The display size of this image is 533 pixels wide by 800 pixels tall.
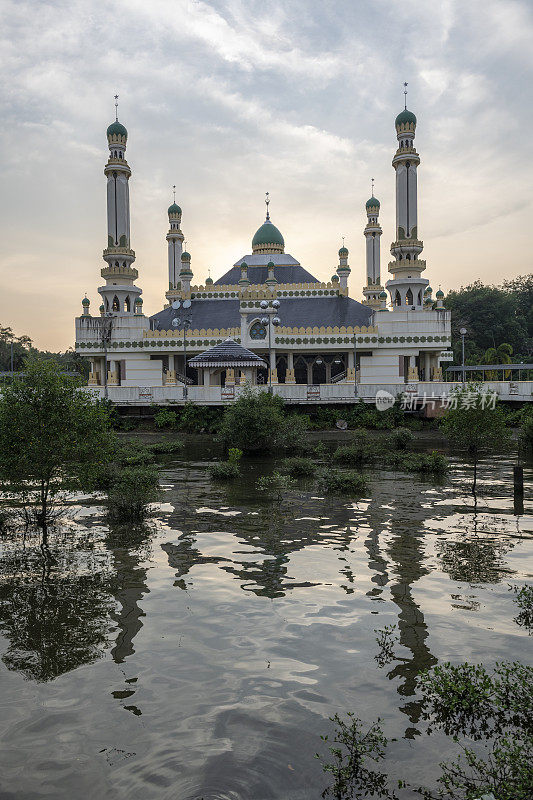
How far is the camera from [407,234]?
48250 millimetres

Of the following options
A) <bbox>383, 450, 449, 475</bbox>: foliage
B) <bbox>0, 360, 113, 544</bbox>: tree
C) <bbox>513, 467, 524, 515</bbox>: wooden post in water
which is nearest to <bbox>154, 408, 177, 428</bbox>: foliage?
<bbox>383, 450, 449, 475</bbox>: foliage

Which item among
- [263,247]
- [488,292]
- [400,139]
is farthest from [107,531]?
[488,292]

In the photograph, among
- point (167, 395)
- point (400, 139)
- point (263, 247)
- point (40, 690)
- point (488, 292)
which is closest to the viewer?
point (40, 690)

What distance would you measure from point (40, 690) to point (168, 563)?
185 inches

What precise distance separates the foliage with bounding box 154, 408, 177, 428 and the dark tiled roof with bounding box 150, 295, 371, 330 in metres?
12.7

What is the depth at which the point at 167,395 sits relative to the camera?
130 feet

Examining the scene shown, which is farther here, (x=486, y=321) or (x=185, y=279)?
(x=486, y=321)

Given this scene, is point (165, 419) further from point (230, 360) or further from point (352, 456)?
point (352, 456)

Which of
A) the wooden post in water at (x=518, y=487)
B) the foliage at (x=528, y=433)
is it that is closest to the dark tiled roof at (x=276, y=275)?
the foliage at (x=528, y=433)

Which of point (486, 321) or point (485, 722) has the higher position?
point (486, 321)

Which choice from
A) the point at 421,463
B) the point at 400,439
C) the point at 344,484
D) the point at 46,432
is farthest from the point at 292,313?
the point at 46,432

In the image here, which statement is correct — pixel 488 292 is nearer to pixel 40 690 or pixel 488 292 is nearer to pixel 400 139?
pixel 400 139

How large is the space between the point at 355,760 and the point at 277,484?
14775mm

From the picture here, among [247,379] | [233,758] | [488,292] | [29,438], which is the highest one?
[488,292]
